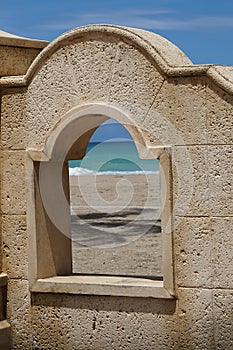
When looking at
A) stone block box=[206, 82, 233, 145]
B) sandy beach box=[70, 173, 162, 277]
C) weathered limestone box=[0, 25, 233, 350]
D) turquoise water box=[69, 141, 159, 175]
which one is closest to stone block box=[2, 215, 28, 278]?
weathered limestone box=[0, 25, 233, 350]

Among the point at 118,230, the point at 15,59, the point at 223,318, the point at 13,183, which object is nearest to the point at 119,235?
the point at 118,230

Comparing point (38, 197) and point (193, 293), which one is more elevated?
point (38, 197)

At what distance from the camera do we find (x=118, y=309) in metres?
8.05

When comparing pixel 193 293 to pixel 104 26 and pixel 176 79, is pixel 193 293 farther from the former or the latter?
pixel 104 26

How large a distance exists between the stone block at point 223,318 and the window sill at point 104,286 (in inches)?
15.9

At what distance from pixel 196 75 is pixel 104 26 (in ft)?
3.15

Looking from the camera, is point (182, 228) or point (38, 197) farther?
point (38, 197)

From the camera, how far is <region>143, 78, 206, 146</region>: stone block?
763cm

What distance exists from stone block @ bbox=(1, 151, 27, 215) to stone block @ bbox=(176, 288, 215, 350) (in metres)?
1.75

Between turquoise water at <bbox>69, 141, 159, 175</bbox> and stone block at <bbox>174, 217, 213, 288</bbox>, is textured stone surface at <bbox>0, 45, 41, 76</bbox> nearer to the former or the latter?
stone block at <bbox>174, 217, 213, 288</bbox>

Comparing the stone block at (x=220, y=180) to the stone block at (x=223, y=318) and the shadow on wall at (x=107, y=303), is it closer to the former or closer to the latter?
the stone block at (x=223, y=318)

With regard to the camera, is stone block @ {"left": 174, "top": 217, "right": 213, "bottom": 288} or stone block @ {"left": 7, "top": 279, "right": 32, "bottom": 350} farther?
stone block @ {"left": 7, "top": 279, "right": 32, "bottom": 350}

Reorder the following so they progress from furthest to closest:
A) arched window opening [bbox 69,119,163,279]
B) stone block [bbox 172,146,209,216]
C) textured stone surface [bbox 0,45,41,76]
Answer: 1. arched window opening [bbox 69,119,163,279]
2. textured stone surface [bbox 0,45,41,76]
3. stone block [bbox 172,146,209,216]

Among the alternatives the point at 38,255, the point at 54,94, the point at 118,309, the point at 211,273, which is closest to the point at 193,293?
the point at 211,273
